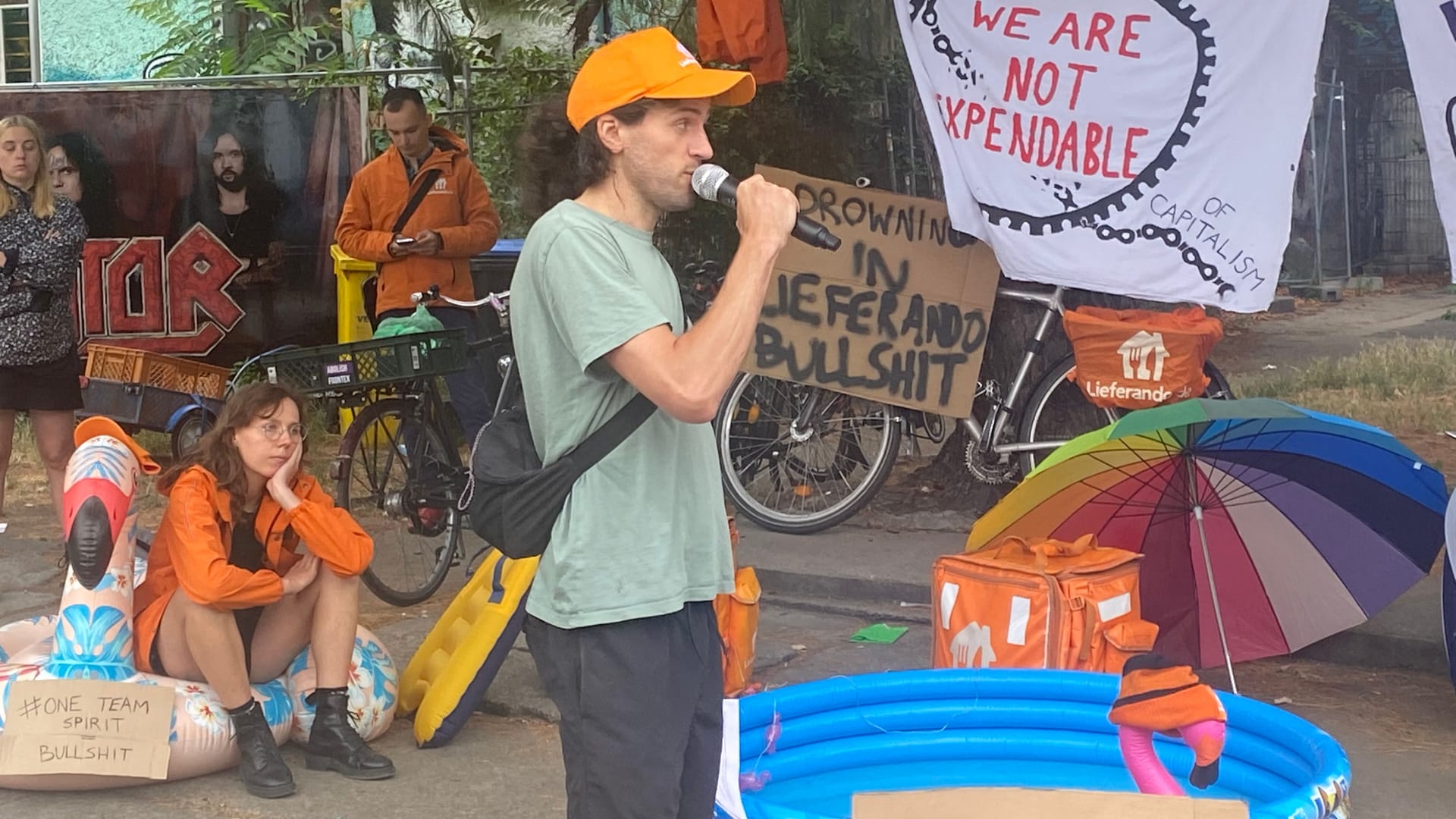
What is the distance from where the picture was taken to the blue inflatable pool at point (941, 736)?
413 cm

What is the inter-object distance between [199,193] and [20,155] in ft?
12.1

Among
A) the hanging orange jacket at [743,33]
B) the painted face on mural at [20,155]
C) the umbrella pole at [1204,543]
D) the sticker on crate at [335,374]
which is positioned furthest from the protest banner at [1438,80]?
the painted face on mural at [20,155]

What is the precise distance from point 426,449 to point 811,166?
3777 mm

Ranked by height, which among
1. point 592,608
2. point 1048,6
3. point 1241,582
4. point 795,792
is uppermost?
point 1048,6

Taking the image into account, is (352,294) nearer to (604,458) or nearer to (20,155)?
(20,155)

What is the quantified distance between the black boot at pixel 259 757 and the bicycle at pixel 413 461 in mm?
1856

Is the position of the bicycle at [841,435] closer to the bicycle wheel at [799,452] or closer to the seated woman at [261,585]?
the bicycle wheel at [799,452]

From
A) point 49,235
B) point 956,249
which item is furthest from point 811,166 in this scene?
point 49,235

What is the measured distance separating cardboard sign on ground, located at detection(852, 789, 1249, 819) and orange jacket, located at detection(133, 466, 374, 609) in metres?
2.54

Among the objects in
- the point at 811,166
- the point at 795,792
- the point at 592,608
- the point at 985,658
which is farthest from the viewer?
the point at 811,166

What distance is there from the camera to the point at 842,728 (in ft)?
14.3

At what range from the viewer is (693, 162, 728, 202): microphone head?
247 centimetres

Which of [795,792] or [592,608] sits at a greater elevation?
[592,608]

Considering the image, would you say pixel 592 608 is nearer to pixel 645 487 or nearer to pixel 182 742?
pixel 645 487
